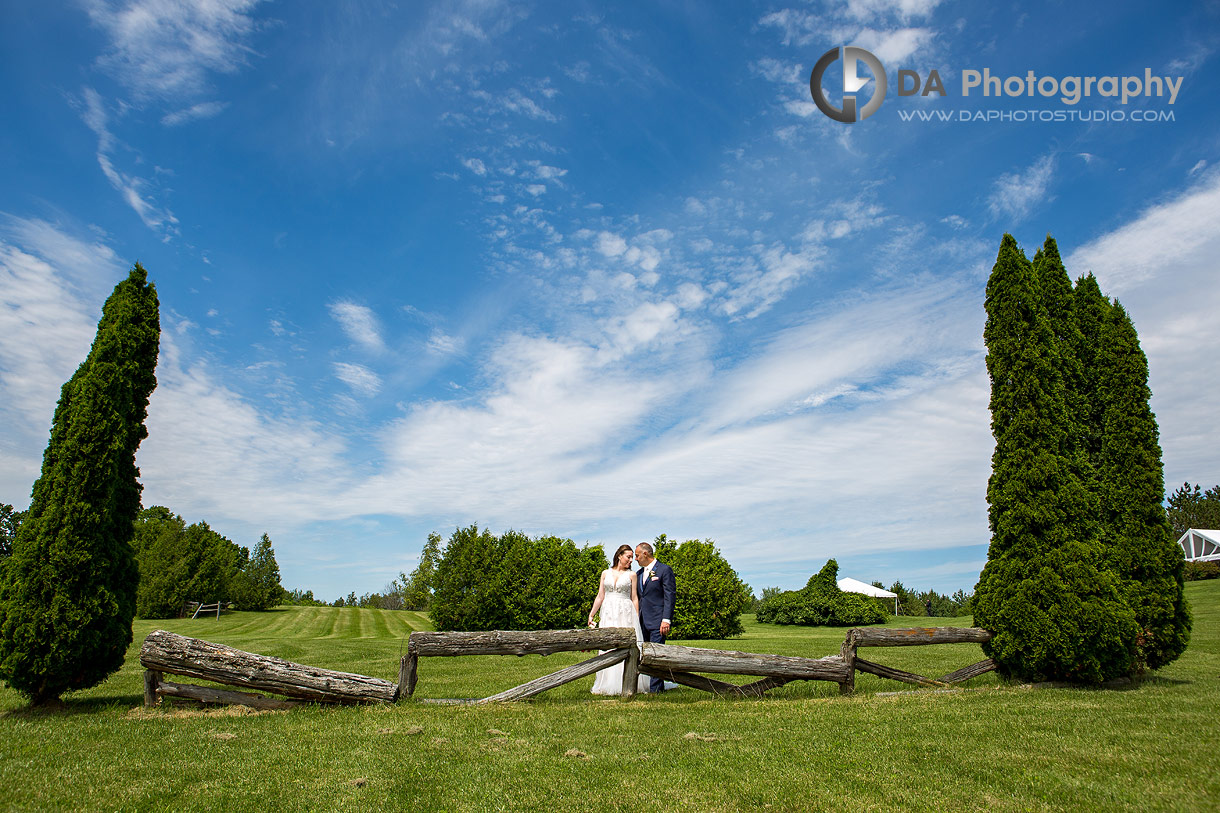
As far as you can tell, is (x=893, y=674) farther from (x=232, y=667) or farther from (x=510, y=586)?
(x=510, y=586)

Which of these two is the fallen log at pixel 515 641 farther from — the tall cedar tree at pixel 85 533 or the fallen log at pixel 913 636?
the tall cedar tree at pixel 85 533

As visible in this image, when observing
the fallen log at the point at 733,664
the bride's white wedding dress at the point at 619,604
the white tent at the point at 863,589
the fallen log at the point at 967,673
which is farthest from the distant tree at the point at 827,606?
the bride's white wedding dress at the point at 619,604

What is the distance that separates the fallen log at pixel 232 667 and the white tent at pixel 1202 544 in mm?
56516

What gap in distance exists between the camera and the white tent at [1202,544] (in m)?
43.6

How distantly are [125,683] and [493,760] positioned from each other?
353 inches

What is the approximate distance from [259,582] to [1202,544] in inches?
2877

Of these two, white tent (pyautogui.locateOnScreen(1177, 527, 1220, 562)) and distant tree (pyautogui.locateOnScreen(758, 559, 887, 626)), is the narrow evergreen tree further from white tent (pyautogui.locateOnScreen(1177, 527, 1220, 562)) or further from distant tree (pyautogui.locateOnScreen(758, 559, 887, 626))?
white tent (pyautogui.locateOnScreen(1177, 527, 1220, 562))

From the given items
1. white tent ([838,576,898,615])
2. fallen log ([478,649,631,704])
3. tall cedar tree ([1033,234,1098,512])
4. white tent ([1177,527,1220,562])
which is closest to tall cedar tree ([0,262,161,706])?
fallen log ([478,649,631,704])

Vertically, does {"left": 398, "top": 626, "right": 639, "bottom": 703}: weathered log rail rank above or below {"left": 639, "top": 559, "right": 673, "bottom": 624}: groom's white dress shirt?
below

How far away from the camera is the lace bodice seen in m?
10.6

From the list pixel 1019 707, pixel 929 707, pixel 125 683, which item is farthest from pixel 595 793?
pixel 125 683

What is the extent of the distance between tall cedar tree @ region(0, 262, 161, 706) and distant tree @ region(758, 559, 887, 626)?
108 ft

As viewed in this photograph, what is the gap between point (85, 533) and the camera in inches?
318

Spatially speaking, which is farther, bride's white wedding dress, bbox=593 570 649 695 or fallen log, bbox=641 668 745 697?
bride's white wedding dress, bbox=593 570 649 695
